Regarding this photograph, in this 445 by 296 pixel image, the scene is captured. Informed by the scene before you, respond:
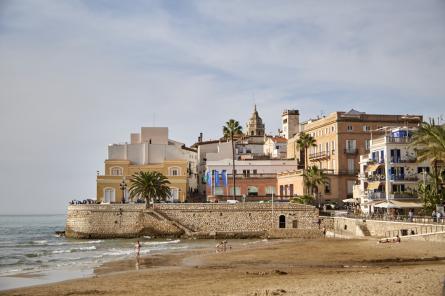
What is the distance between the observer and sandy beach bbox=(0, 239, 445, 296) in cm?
2453

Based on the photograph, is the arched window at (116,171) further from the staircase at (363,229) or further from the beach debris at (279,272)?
the beach debris at (279,272)

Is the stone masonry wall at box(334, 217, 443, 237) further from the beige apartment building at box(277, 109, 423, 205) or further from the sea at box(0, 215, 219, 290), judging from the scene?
the sea at box(0, 215, 219, 290)

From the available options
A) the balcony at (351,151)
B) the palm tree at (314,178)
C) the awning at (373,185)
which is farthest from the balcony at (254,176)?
the awning at (373,185)

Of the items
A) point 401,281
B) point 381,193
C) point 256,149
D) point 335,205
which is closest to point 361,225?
point 381,193

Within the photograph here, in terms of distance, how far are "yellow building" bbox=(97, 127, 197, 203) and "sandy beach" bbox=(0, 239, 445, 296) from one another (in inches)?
1441

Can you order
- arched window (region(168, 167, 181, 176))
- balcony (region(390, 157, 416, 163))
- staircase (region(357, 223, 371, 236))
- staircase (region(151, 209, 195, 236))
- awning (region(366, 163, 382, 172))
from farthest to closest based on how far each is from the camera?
arched window (region(168, 167, 181, 176)), staircase (region(151, 209, 195, 236)), awning (region(366, 163, 382, 172)), balcony (region(390, 157, 416, 163)), staircase (region(357, 223, 371, 236))

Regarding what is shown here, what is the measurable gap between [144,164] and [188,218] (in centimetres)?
2241

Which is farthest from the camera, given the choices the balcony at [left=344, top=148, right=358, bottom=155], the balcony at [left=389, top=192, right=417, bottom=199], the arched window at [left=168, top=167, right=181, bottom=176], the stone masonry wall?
the arched window at [left=168, top=167, right=181, bottom=176]

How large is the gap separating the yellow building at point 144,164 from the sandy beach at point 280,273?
36.6m

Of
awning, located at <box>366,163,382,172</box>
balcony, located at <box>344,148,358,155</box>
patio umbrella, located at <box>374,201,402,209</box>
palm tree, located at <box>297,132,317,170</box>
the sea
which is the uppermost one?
palm tree, located at <box>297,132,317,170</box>

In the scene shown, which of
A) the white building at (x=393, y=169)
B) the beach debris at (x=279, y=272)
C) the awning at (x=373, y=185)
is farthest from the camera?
the awning at (x=373, y=185)

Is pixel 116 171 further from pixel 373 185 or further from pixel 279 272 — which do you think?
pixel 279 272

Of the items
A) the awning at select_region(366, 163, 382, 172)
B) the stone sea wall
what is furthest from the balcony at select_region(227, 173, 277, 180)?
the awning at select_region(366, 163, 382, 172)

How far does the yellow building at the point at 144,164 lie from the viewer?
82625 millimetres
